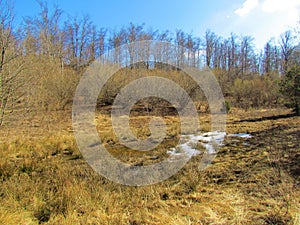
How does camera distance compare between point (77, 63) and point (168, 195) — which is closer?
point (168, 195)

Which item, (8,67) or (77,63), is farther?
(77,63)

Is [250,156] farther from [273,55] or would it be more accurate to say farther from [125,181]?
[273,55]

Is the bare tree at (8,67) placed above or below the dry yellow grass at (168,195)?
above

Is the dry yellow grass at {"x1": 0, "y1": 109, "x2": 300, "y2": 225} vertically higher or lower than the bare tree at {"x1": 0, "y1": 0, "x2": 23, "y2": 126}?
lower

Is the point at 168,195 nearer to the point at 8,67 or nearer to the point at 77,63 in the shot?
the point at 8,67

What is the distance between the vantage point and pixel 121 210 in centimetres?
297

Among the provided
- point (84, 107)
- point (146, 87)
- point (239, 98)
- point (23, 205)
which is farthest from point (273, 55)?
point (23, 205)

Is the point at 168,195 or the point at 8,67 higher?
the point at 8,67

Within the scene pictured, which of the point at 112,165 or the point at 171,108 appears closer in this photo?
the point at 112,165

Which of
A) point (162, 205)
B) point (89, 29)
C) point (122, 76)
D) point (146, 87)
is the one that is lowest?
point (162, 205)

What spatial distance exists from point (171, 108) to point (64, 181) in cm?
1355

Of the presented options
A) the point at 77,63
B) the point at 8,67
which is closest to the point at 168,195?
the point at 8,67

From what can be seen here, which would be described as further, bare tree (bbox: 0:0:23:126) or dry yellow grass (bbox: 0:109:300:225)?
bare tree (bbox: 0:0:23:126)

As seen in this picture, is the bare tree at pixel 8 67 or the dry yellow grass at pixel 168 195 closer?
the dry yellow grass at pixel 168 195
